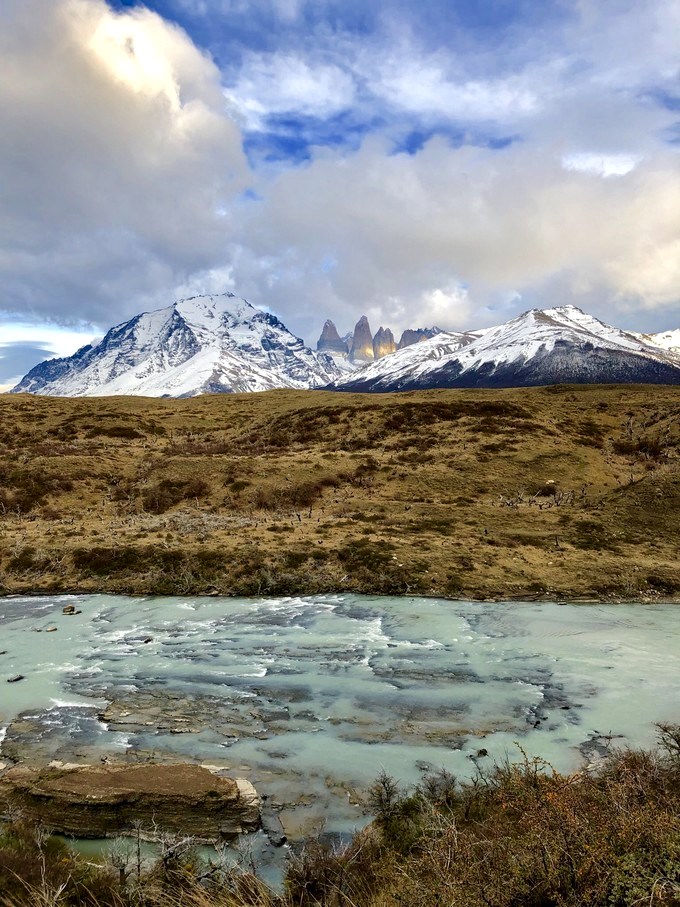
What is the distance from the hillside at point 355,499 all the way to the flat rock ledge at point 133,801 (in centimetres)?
1814

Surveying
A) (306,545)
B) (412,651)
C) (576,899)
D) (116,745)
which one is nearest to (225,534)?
(306,545)

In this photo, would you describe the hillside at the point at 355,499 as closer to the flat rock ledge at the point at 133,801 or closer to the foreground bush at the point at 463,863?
the flat rock ledge at the point at 133,801

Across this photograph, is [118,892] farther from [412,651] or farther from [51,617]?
[51,617]

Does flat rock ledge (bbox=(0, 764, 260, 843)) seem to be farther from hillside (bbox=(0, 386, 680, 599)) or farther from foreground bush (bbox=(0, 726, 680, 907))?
hillside (bbox=(0, 386, 680, 599))

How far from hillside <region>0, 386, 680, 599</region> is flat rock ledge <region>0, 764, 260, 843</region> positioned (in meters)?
18.1

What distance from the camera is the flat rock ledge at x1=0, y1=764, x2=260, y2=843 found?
34.8ft

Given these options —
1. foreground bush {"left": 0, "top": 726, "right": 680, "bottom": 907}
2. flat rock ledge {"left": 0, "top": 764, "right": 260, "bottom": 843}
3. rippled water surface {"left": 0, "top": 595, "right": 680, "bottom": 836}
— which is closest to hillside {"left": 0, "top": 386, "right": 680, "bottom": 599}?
rippled water surface {"left": 0, "top": 595, "right": 680, "bottom": 836}

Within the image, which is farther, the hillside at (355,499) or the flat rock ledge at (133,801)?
the hillside at (355,499)

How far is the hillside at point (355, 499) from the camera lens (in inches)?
1216

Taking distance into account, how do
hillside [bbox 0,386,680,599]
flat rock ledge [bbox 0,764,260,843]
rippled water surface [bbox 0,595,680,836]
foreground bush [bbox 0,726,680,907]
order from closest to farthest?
foreground bush [bbox 0,726,680,907] < flat rock ledge [bbox 0,764,260,843] < rippled water surface [bbox 0,595,680,836] < hillside [bbox 0,386,680,599]

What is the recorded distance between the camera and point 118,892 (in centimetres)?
775

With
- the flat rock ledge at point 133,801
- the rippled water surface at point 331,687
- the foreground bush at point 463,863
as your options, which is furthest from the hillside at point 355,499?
the foreground bush at point 463,863

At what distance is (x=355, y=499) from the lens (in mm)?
46250

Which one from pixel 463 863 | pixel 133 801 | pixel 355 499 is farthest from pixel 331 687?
pixel 355 499
